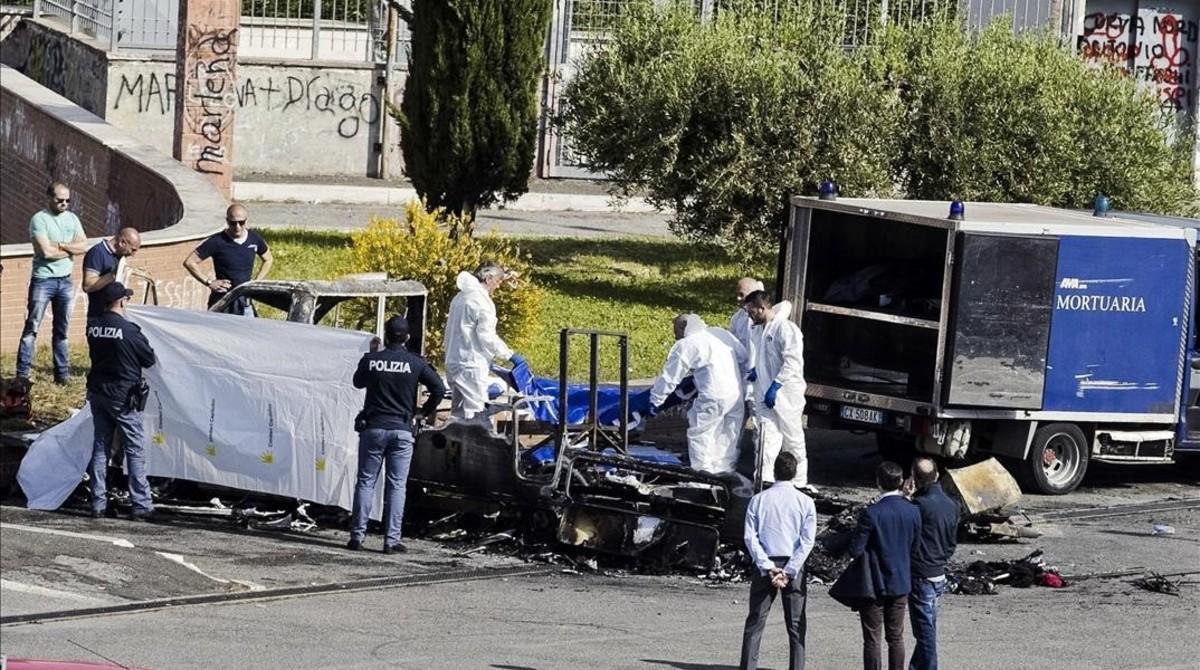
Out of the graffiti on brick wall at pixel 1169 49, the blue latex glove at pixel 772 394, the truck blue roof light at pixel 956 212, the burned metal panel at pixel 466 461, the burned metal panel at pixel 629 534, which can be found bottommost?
the burned metal panel at pixel 629 534

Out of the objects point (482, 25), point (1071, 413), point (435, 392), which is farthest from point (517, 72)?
point (435, 392)

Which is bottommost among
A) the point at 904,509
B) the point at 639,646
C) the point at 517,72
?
the point at 639,646

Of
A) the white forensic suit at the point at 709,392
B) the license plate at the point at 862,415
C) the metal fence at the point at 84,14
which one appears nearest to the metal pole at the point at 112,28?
the metal fence at the point at 84,14

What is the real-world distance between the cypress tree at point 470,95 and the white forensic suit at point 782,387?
844cm

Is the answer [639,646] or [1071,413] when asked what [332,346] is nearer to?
[639,646]

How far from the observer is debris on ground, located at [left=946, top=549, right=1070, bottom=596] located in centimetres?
1297

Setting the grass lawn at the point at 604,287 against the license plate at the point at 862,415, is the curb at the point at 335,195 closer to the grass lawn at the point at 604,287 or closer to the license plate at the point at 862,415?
the grass lawn at the point at 604,287

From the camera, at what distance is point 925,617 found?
1046 cm

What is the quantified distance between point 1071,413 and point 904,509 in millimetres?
6278

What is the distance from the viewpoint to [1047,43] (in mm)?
24047

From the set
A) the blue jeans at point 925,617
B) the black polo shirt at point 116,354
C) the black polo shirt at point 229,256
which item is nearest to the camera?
the blue jeans at point 925,617

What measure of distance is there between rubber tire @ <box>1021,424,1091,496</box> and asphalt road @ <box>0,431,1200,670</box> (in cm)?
196

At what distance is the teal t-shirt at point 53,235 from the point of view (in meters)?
16.1

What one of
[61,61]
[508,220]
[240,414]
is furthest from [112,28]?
[240,414]
